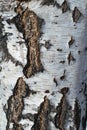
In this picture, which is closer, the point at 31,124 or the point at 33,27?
the point at 33,27

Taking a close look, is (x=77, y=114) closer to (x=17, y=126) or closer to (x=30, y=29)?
(x=17, y=126)

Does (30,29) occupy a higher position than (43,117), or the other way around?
(30,29)

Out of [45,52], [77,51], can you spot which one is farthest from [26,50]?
[77,51]

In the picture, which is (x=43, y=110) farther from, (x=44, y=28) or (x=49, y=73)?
(x=44, y=28)

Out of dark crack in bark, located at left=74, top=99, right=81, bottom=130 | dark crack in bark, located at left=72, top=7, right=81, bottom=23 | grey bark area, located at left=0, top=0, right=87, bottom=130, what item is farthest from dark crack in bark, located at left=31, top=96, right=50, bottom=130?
dark crack in bark, located at left=72, top=7, right=81, bottom=23

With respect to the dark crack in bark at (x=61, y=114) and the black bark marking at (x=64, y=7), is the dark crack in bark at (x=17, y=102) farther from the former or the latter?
the black bark marking at (x=64, y=7)

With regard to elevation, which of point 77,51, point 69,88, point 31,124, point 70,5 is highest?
point 70,5

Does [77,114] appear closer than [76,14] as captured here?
No

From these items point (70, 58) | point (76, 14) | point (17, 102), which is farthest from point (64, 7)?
point (17, 102)
